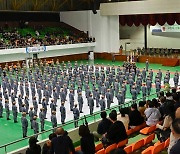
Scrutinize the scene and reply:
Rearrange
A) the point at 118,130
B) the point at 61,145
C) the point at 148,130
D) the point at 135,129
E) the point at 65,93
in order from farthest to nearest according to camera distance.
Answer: the point at 65,93 → the point at 135,129 → the point at 148,130 → the point at 118,130 → the point at 61,145

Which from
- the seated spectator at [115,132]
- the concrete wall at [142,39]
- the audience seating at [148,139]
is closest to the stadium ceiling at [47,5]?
the concrete wall at [142,39]

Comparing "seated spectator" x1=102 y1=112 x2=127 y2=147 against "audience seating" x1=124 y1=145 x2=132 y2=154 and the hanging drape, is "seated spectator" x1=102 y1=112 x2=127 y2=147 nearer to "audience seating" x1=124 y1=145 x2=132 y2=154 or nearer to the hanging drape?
"audience seating" x1=124 y1=145 x2=132 y2=154

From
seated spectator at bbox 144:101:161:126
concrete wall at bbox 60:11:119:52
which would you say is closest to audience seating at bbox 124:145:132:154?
seated spectator at bbox 144:101:161:126

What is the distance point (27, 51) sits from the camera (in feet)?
88.3

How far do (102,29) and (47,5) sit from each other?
583 cm

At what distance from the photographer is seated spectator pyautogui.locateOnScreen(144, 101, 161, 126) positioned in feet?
24.1

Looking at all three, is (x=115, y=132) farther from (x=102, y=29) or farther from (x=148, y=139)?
(x=102, y=29)

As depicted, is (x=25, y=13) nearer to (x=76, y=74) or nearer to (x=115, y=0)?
(x=115, y=0)

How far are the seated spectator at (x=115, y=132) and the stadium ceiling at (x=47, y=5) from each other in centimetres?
2477

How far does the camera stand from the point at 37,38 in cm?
2981

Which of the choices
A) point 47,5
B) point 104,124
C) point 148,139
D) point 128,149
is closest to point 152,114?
point 148,139

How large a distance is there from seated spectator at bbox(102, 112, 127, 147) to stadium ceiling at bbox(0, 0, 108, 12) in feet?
81.3

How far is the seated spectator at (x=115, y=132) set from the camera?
6.05 meters

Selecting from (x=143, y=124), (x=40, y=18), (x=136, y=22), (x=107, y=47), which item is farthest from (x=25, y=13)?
(x=143, y=124)
